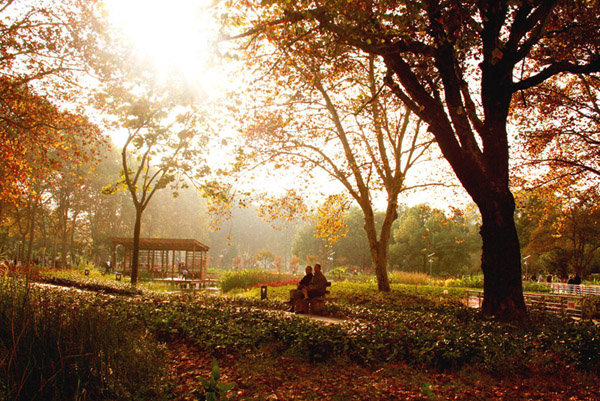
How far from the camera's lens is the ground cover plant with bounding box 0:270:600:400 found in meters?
3.28

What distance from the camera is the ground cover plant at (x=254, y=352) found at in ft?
10.8

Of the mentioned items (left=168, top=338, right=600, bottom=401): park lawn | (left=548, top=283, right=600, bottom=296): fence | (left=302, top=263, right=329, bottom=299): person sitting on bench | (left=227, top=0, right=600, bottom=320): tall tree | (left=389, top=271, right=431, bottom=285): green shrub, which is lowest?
(left=389, top=271, right=431, bottom=285): green shrub

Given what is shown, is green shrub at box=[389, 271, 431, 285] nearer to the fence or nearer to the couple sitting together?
the fence

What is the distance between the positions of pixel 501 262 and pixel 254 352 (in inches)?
210

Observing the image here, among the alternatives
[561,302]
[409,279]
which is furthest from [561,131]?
[409,279]

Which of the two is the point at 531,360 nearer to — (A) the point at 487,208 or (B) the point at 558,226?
(A) the point at 487,208

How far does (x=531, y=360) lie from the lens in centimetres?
482

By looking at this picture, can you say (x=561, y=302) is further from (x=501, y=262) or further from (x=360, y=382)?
(x=360, y=382)

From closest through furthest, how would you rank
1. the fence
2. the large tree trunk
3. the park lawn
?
the park lawn < the large tree trunk < the fence

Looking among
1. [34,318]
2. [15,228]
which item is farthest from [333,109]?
[15,228]

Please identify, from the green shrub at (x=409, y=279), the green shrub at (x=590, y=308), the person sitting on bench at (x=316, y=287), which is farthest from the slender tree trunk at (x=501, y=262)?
the green shrub at (x=409, y=279)

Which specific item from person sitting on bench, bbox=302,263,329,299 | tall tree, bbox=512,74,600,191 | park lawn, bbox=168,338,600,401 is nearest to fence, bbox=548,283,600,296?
tall tree, bbox=512,74,600,191

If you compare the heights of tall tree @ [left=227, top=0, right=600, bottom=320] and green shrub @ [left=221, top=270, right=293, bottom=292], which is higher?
tall tree @ [left=227, top=0, right=600, bottom=320]

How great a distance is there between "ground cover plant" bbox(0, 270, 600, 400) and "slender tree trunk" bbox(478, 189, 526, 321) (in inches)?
24.0
